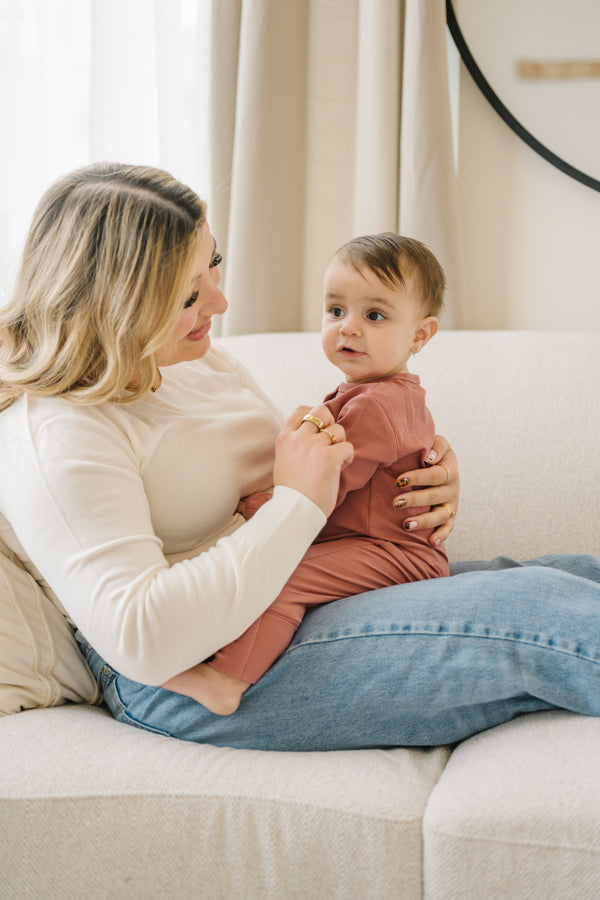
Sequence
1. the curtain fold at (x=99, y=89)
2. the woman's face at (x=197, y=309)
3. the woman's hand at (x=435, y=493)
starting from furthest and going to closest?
the curtain fold at (x=99, y=89)
the woman's hand at (x=435, y=493)
the woman's face at (x=197, y=309)

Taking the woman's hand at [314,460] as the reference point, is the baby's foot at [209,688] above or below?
below

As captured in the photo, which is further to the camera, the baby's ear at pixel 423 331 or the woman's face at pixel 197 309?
the baby's ear at pixel 423 331

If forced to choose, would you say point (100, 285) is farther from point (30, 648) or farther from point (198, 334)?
point (30, 648)

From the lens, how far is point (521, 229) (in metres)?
1.93

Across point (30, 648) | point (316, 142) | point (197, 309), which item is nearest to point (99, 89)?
point (316, 142)

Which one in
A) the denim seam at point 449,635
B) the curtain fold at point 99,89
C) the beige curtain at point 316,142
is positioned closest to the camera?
the denim seam at point 449,635

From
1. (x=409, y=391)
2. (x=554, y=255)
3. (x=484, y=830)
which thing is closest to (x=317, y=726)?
(x=484, y=830)

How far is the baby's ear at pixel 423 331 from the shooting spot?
1253 millimetres

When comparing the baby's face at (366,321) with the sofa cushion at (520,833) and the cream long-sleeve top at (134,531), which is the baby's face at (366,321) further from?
the sofa cushion at (520,833)

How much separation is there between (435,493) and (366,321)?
0.89 ft

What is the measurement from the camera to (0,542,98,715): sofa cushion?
3.58ft

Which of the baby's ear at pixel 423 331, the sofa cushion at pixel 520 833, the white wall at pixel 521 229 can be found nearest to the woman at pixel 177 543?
the sofa cushion at pixel 520 833

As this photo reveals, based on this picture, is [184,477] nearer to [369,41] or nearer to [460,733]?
[460,733]

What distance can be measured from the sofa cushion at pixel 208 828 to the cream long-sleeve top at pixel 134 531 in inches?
5.2
